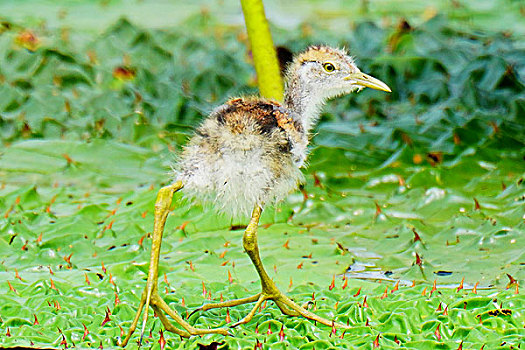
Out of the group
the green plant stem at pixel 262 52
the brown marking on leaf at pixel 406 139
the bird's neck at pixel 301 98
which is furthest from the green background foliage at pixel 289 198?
the bird's neck at pixel 301 98

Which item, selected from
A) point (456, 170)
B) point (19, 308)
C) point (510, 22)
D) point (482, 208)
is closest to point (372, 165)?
point (456, 170)

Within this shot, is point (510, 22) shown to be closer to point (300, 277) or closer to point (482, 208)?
point (482, 208)

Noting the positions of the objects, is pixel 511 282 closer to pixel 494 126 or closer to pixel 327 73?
pixel 327 73

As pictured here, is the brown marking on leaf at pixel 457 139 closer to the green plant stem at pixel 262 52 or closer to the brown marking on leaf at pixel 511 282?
the green plant stem at pixel 262 52

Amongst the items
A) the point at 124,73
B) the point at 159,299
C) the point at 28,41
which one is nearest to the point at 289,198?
the point at 159,299

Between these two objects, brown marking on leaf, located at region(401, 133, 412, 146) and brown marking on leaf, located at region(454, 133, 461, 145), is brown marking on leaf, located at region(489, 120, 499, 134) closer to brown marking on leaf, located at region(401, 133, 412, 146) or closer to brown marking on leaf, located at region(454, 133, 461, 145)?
brown marking on leaf, located at region(454, 133, 461, 145)

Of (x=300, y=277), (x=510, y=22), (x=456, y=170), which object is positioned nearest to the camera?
(x=300, y=277)
